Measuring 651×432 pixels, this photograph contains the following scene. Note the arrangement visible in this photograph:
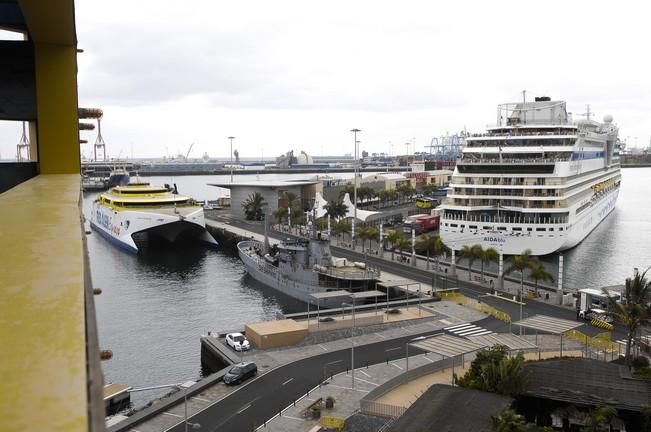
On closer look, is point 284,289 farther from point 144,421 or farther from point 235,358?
point 144,421

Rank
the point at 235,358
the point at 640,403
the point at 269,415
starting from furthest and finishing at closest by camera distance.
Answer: the point at 235,358 → the point at 269,415 → the point at 640,403

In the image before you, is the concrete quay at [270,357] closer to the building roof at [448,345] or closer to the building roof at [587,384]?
the building roof at [448,345]

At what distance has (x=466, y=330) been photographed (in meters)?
30.7

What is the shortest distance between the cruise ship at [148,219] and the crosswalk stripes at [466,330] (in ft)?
128

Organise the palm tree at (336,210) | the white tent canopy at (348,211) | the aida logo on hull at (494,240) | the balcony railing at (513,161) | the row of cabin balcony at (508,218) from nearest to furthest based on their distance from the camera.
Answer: the row of cabin balcony at (508,218) < the aida logo on hull at (494,240) < the balcony railing at (513,161) < the palm tree at (336,210) < the white tent canopy at (348,211)

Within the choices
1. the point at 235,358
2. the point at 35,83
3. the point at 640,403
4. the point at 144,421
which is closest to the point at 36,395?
the point at 35,83

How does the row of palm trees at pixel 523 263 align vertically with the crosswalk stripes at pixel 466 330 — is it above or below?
above

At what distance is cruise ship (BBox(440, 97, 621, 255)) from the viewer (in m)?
50.4

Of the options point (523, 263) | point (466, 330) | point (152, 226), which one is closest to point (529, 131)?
point (523, 263)

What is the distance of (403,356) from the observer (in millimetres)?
27188

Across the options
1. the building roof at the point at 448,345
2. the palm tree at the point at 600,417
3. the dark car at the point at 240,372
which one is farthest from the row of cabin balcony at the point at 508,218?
the palm tree at the point at 600,417

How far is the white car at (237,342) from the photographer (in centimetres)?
2766

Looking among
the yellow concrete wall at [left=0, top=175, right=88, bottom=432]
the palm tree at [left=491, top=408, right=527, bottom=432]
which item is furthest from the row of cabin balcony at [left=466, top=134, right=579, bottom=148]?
the yellow concrete wall at [left=0, top=175, right=88, bottom=432]

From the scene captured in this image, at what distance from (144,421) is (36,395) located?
793 inches
